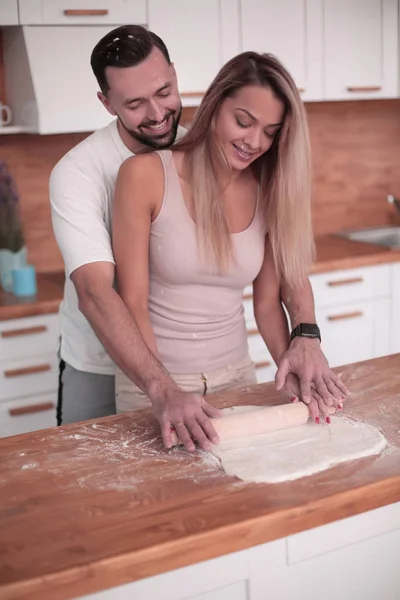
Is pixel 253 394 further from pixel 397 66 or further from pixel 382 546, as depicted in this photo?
pixel 397 66

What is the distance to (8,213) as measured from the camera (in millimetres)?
2838

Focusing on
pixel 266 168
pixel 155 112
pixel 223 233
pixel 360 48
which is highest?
pixel 360 48

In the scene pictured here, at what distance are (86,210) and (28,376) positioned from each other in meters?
1.13

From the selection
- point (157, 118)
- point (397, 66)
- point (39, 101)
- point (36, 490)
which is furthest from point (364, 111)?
point (36, 490)

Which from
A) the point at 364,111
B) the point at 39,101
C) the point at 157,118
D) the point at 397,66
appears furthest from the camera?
the point at 364,111

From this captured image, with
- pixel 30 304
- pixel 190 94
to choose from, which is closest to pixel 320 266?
pixel 190 94

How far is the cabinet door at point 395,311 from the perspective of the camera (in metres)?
3.22

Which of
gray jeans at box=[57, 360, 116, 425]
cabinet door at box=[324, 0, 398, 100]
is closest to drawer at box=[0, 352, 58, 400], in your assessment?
gray jeans at box=[57, 360, 116, 425]

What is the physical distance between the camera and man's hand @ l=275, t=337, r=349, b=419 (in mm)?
1527

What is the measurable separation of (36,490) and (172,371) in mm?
557

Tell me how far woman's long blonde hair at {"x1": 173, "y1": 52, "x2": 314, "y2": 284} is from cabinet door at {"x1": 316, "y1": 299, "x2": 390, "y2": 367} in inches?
55.1

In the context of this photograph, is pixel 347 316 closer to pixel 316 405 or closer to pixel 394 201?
pixel 394 201

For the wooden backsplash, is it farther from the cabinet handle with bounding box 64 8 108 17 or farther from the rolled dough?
the rolled dough

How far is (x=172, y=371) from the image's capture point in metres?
1.76
